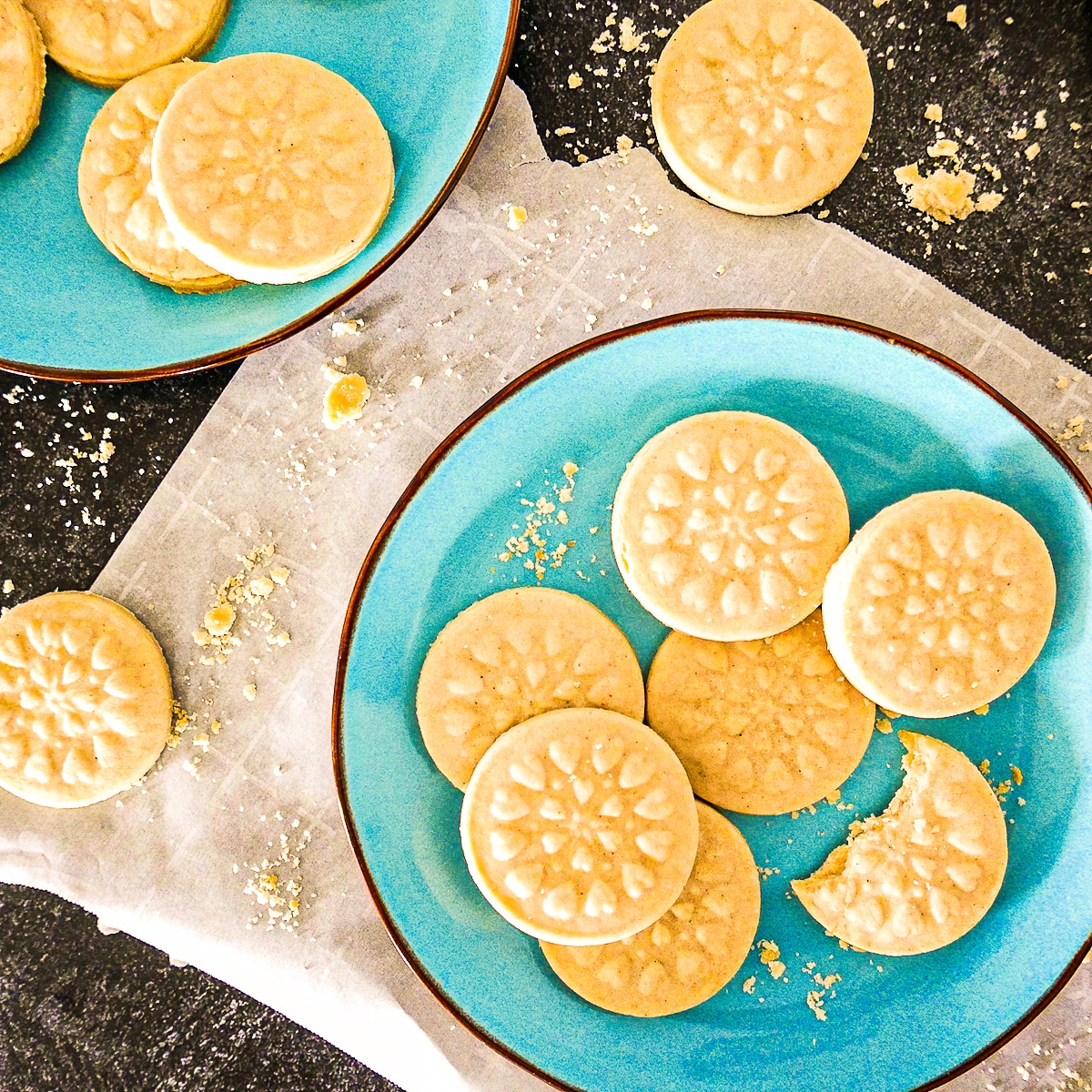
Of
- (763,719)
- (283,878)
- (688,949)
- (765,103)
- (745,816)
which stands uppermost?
(765,103)

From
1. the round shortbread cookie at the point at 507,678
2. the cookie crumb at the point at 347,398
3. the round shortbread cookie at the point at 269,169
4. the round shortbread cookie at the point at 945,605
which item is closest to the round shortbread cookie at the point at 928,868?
the round shortbread cookie at the point at 945,605

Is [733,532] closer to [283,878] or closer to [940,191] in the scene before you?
[940,191]

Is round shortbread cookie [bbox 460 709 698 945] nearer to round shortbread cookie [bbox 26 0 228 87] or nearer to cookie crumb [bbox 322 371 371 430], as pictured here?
cookie crumb [bbox 322 371 371 430]

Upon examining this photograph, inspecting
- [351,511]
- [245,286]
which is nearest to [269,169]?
[245,286]

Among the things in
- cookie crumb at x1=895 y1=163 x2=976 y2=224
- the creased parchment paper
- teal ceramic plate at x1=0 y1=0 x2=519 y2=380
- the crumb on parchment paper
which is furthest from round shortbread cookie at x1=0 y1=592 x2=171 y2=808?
cookie crumb at x1=895 y1=163 x2=976 y2=224

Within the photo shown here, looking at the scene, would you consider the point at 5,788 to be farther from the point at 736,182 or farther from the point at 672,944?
the point at 736,182

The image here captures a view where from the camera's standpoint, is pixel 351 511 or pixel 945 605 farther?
pixel 351 511

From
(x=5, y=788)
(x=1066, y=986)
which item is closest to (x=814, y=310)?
(x=1066, y=986)
